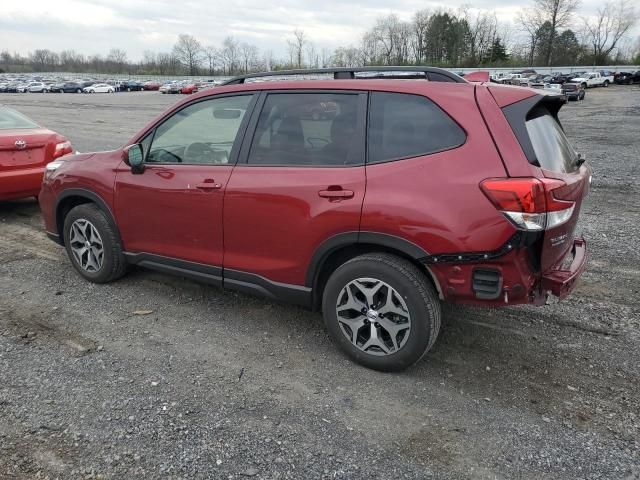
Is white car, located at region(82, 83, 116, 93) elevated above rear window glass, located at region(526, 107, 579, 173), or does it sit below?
above

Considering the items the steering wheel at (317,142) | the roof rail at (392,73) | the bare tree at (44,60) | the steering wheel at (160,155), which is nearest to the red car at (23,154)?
the steering wheel at (160,155)

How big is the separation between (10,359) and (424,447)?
9.09 feet

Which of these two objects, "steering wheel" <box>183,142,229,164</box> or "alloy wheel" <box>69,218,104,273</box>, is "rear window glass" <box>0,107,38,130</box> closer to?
"alloy wheel" <box>69,218,104,273</box>

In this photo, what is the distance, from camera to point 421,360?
3.47m

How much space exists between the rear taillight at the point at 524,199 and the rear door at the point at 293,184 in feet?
2.56

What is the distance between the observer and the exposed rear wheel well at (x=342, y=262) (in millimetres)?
3152

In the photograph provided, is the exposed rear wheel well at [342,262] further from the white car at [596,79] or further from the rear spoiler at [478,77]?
the white car at [596,79]

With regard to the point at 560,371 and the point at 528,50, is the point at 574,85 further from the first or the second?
the point at 528,50

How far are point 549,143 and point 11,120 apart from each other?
6.94 m

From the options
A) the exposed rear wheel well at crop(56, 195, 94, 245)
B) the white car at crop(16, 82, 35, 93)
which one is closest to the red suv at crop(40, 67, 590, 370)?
the exposed rear wheel well at crop(56, 195, 94, 245)

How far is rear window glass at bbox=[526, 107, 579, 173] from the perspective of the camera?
298 centimetres

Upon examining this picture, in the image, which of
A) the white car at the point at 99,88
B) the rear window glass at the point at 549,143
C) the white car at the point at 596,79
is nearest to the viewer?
the rear window glass at the point at 549,143

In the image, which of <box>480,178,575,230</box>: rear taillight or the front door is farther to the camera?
the front door

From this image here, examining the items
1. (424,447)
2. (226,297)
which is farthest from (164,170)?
(424,447)
